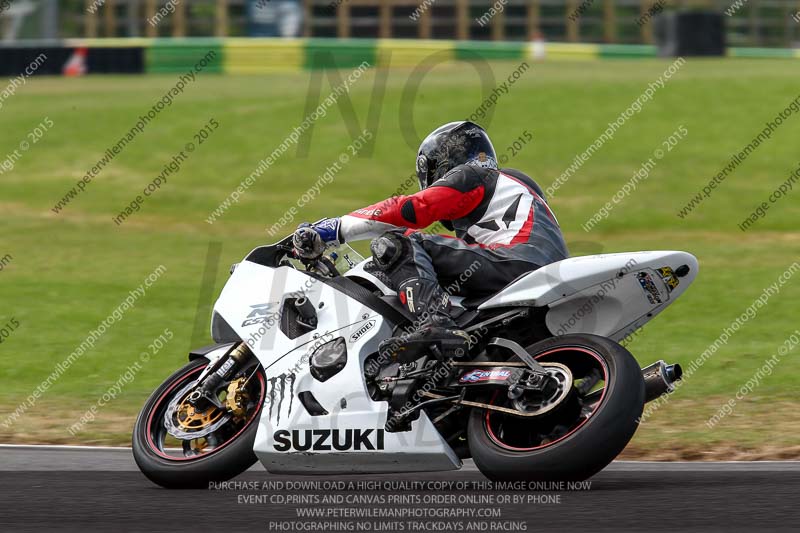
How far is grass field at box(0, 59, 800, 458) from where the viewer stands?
10.1m

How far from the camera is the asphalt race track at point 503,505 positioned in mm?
5301

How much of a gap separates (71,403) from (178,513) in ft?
14.2

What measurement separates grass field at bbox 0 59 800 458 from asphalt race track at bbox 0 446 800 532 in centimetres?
129

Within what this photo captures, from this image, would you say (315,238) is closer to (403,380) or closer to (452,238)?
(452,238)

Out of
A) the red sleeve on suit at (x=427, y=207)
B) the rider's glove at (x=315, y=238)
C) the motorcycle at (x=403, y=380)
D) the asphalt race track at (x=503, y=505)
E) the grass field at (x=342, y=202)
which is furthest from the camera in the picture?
the grass field at (x=342, y=202)

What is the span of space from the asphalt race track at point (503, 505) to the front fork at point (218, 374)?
1.48ft

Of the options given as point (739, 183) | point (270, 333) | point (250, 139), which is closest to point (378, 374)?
point (270, 333)

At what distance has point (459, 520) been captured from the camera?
543 cm

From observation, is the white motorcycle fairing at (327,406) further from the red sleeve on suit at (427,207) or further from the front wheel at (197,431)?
the red sleeve on suit at (427,207)

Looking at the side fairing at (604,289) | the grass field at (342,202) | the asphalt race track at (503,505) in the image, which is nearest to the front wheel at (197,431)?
the asphalt race track at (503,505)

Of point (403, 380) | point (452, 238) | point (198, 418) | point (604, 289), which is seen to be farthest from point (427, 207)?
point (198, 418)

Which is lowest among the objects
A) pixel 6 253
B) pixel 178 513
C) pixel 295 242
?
pixel 6 253

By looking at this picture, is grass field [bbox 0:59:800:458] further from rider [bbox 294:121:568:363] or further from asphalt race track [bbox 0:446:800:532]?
asphalt race track [bbox 0:446:800:532]

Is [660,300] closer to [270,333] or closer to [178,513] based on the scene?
[270,333]
